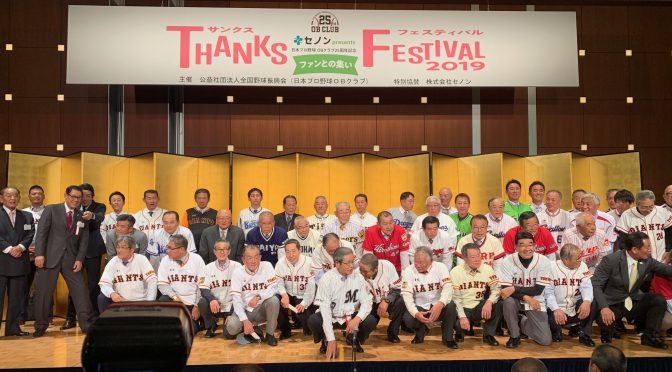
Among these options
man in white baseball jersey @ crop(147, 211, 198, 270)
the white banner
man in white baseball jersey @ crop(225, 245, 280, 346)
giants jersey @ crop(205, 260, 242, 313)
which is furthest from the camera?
the white banner

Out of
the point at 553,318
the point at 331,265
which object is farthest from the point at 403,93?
the point at 553,318

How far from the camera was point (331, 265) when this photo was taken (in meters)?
7.01

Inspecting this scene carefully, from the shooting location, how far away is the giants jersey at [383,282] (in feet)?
21.3

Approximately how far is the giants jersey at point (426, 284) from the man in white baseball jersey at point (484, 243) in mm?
624

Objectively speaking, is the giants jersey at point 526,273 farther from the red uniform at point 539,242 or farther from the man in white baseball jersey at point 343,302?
A: the man in white baseball jersey at point 343,302

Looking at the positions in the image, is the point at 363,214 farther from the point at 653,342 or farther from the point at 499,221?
the point at 653,342

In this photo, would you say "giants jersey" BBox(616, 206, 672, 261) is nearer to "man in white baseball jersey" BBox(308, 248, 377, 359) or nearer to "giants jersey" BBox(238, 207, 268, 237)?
"man in white baseball jersey" BBox(308, 248, 377, 359)

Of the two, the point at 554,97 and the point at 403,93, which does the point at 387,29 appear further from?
the point at 554,97

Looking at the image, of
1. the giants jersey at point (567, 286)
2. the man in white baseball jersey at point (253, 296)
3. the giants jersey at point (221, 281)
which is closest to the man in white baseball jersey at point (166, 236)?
the giants jersey at point (221, 281)

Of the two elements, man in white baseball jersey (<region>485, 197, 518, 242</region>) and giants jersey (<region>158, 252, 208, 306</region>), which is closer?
giants jersey (<region>158, 252, 208, 306</region>)

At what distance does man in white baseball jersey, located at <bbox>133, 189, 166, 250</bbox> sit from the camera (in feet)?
25.7

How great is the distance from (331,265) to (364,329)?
1.16 m

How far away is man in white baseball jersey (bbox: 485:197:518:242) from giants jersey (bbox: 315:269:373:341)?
89.6 inches

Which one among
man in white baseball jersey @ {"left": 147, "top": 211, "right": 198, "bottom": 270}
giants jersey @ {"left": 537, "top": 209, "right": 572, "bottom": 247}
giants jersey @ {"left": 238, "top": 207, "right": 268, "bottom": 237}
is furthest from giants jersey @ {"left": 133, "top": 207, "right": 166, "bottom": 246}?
giants jersey @ {"left": 537, "top": 209, "right": 572, "bottom": 247}
